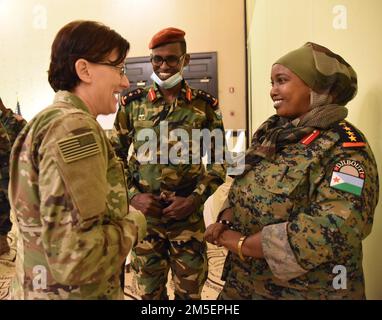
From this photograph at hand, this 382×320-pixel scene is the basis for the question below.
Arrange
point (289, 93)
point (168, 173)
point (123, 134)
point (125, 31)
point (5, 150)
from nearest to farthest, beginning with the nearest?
point (289, 93), point (168, 173), point (123, 134), point (5, 150), point (125, 31)

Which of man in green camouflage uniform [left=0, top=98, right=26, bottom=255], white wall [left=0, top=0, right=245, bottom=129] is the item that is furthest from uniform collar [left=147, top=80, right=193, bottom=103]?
white wall [left=0, top=0, right=245, bottom=129]

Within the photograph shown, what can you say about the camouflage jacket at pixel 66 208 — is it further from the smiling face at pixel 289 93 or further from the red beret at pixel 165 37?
the red beret at pixel 165 37

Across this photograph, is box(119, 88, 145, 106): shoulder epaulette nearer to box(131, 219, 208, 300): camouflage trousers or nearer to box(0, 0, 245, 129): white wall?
box(131, 219, 208, 300): camouflage trousers

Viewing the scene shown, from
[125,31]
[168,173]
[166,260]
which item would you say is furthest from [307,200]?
[125,31]

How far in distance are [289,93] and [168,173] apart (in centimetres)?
73

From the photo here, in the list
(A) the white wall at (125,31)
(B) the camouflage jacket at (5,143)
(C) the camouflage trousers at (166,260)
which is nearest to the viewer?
(C) the camouflage trousers at (166,260)

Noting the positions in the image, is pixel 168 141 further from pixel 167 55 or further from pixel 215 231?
pixel 215 231

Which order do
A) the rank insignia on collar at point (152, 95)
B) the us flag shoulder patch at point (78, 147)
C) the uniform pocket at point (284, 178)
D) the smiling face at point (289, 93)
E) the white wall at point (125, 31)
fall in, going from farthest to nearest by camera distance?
1. the white wall at point (125, 31)
2. the rank insignia on collar at point (152, 95)
3. the smiling face at point (289, 93)
4. the uniform pocket at point (284, 178)
5. the us flag shoulder patch at point (78, 147)

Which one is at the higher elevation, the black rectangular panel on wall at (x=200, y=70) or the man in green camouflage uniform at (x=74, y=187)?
the black rectangular panel on wall at (x=200, y=70)

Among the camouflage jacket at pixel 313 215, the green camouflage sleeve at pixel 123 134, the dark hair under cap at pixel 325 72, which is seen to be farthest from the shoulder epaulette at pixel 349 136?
the green camouflage sleeve at pixel 123 134

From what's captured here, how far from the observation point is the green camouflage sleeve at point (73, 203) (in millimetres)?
684

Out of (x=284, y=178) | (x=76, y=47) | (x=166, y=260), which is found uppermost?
(x=76, y=47)

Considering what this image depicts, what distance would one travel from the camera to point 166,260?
159 cm
